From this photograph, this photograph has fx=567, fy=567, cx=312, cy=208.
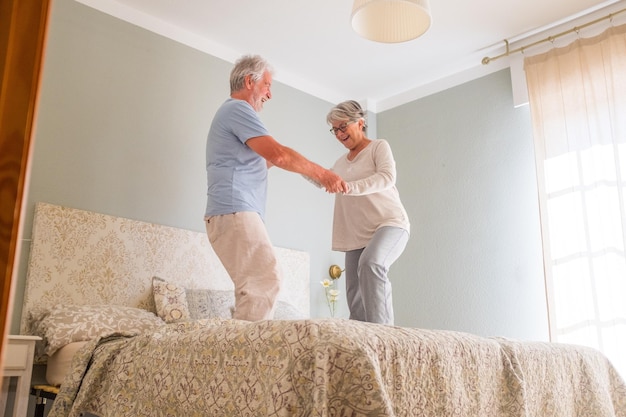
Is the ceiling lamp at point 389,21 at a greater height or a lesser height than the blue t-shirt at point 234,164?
greater

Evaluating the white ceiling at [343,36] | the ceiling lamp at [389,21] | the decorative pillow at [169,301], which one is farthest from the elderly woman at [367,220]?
the white ceiling at [343,36]

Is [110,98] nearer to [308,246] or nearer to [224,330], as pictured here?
[308,246]

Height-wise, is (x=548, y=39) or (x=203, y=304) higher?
(x=548, y=39)

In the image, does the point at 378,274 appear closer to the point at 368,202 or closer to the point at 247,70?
the point at 368,202

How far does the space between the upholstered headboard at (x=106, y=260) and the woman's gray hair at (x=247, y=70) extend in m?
1.06

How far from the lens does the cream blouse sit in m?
2.68

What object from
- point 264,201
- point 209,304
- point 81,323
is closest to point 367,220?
point 264,201

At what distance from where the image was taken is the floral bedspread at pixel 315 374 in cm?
117

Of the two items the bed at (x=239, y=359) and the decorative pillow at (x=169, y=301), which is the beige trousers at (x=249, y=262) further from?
the decorative pillow at (x=169, y=301)

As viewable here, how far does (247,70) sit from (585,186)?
2142 millimetres

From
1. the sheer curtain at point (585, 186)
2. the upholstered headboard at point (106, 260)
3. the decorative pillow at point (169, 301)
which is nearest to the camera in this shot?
the upholstered headboard at point (106, 260)

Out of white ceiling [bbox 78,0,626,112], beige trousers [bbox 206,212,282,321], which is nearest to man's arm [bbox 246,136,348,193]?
beige trousers [bbox 206,212,282,321]

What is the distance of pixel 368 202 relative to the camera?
278 centimetres

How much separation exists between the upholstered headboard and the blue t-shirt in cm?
93
